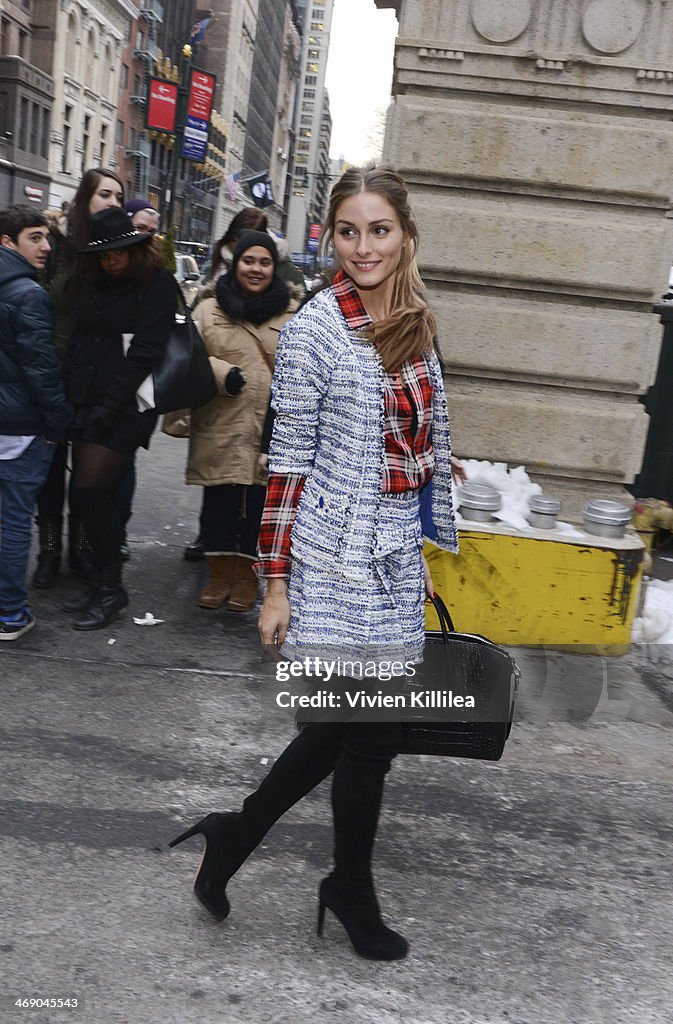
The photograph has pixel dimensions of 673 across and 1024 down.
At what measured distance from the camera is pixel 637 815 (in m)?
3.80

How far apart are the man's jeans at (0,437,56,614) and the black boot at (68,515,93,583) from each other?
2.26ft

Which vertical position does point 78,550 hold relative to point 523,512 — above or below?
below

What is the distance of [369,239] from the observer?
104 inches

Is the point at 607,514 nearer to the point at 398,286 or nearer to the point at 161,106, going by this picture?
the point at 398,286

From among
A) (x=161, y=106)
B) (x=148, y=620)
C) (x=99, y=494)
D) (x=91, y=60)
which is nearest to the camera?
(x=99, y=494)

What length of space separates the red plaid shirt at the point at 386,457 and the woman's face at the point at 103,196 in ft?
10.3

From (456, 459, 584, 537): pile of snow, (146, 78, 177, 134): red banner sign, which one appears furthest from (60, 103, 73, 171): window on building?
(456, 459, 584, 537): pile of snow

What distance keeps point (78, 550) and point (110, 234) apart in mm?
1778

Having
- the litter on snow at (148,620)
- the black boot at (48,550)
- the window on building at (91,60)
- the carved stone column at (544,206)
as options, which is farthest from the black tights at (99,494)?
the window on building at (91,60)

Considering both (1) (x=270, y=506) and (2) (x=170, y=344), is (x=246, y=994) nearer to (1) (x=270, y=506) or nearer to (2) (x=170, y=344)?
(1) (x=270, y=506)

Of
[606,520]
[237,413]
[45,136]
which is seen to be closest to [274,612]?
[606,520]

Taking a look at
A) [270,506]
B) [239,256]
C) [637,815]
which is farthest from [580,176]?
[270,506]

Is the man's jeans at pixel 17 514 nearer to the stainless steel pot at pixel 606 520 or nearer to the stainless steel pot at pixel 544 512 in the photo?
the stainless steel pot at pixel 544 512
